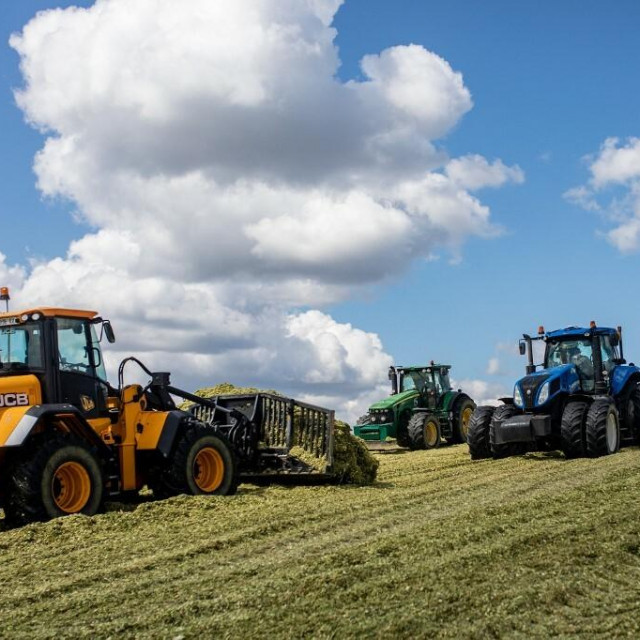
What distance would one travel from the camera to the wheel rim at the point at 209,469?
1157 cm

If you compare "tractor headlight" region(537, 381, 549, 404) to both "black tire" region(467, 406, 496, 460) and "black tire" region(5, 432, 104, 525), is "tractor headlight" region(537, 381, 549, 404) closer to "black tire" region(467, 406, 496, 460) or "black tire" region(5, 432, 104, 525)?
"black tire" region(467, 406, 496, 460)

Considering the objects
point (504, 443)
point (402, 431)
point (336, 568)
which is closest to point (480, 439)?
point (504, 443)

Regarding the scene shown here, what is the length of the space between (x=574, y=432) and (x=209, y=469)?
708cm

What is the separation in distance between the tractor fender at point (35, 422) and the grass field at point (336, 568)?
3.30ft

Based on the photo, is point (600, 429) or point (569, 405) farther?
point (569, 405)

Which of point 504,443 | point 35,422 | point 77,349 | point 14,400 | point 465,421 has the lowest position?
point 504,443

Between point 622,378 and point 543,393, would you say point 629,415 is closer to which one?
point 622,378

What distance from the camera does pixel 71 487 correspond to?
10.0 metres

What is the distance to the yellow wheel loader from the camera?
9656mm

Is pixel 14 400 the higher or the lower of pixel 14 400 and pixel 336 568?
the higher

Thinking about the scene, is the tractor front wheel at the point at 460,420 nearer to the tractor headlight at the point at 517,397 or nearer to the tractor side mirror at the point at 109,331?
the tractor headlight at the point at 517,397

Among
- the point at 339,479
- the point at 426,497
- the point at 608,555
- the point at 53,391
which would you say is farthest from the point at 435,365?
the point at 608,555

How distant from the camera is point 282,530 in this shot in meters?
8.48

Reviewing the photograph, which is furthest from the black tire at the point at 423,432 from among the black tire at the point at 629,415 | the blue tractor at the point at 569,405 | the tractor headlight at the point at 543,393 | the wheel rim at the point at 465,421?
the tractor headlight at the point at 543,393
